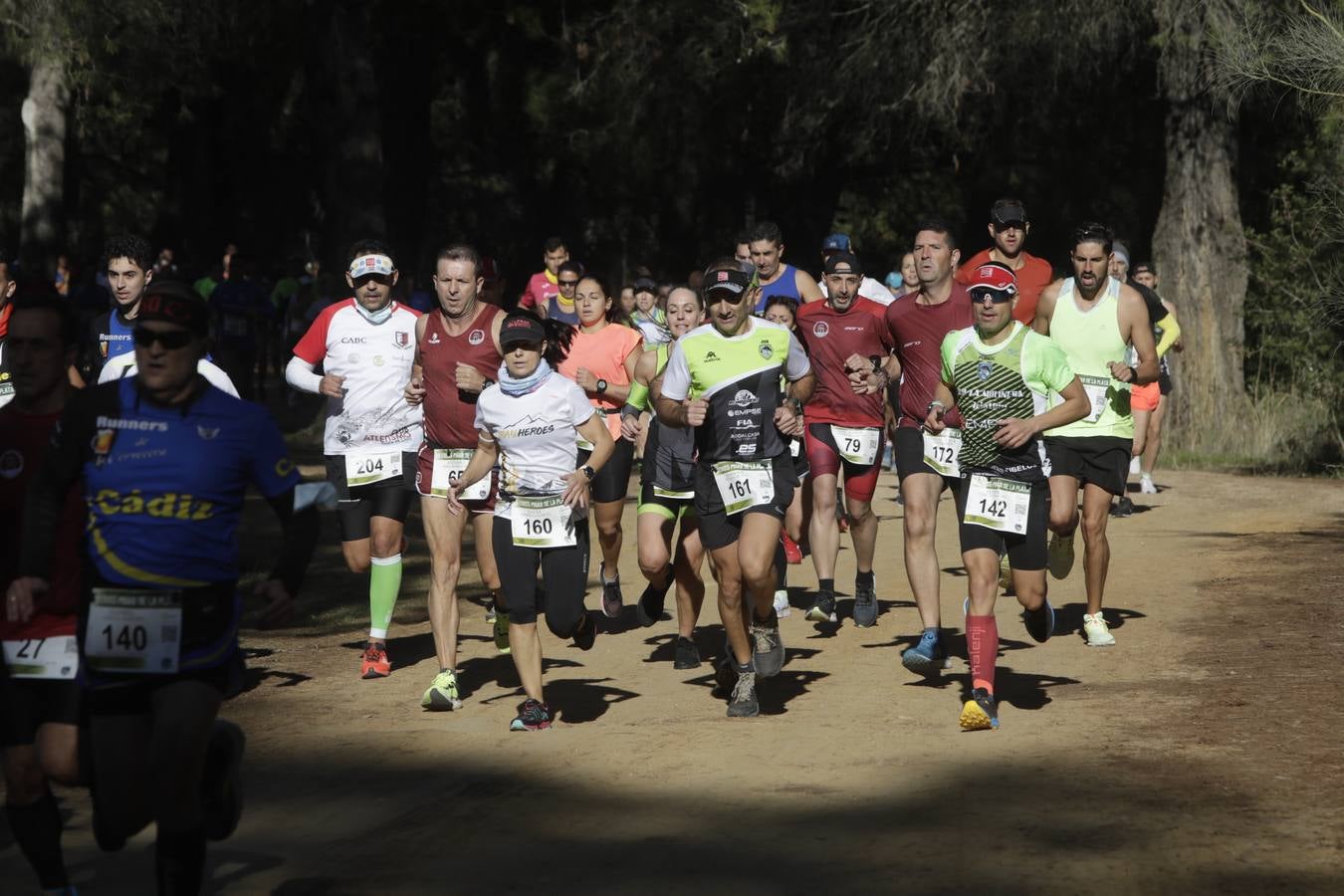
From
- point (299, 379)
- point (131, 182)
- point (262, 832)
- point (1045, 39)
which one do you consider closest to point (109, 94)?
point (131, 182)

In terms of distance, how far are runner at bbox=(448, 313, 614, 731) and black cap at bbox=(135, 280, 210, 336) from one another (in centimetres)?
320

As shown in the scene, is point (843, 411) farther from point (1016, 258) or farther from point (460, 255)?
point (460, 255)

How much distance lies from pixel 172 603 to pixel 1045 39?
1807 centimetres

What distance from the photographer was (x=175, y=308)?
5.81 metres

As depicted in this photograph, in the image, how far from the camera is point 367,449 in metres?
10.4

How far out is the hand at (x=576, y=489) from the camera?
897cm

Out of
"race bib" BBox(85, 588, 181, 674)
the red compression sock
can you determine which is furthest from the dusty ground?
"race bib" BBox(85, 588, 181, 674)

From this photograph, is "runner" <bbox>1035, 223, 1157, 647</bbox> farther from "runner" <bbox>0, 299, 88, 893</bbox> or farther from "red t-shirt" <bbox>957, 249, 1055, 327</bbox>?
"runner" <bbox>0, 299, 88, 893</bbox>

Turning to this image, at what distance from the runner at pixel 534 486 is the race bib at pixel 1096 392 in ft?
10.4

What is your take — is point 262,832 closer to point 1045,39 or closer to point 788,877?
point 788,877

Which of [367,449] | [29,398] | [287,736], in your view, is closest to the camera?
[29,398]

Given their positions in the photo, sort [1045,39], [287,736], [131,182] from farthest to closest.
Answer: [131,182] < [1045,39] < [287,736]

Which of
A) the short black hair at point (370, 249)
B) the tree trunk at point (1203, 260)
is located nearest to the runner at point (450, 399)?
the short black hair at point (370, 249)

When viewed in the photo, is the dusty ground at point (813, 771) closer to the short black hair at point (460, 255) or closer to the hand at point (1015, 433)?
the hand at point (1015, 433)
